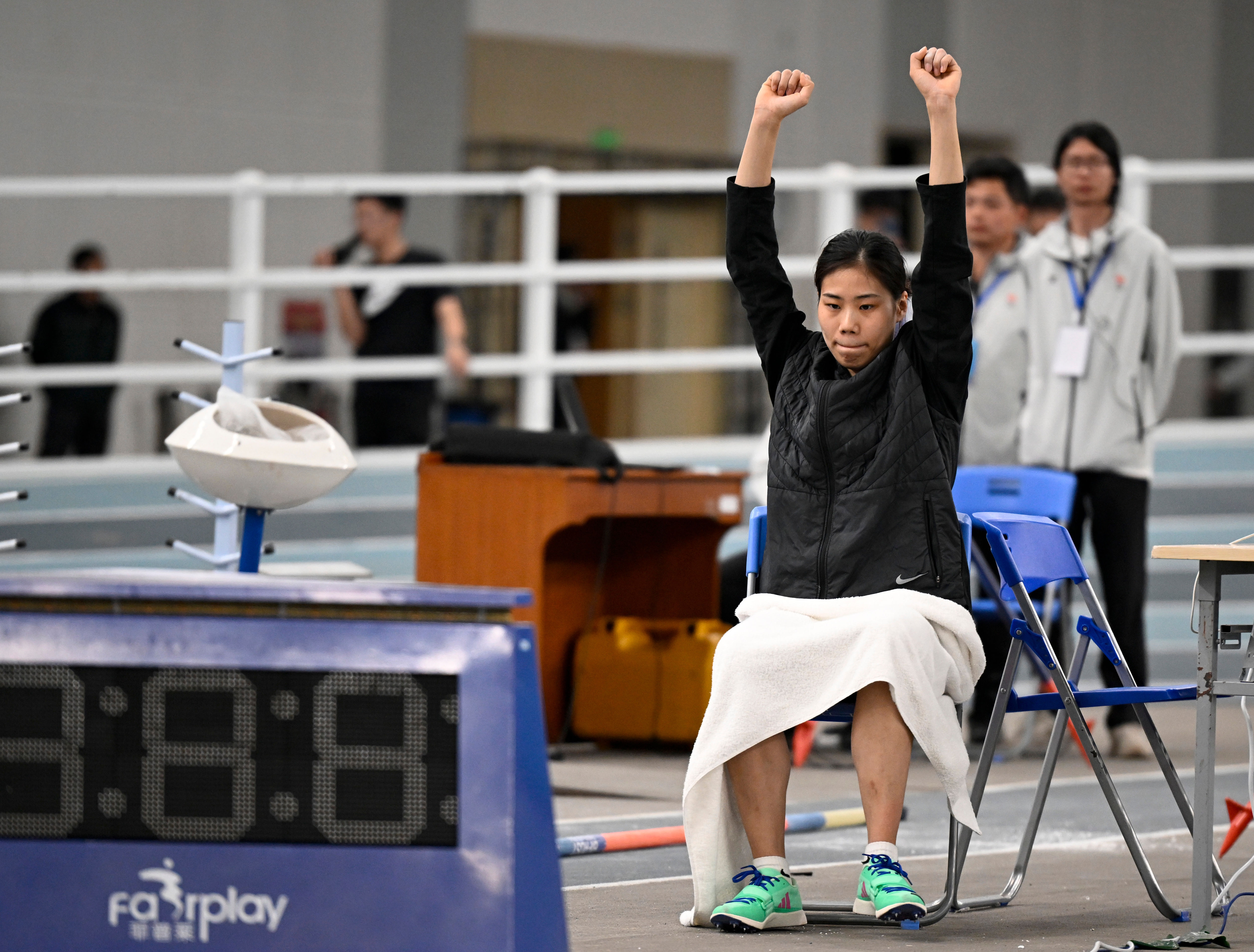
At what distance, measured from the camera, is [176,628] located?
7.98 feet

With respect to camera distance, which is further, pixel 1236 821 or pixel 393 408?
pixel 393 408

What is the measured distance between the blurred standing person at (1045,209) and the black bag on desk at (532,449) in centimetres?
251

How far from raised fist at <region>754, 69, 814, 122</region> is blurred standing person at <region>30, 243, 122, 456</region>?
554 cm

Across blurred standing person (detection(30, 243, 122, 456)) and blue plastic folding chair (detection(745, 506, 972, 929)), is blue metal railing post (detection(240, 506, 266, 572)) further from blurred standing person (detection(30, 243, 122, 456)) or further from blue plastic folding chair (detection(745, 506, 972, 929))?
blurred standing person (detection(30, 243, 122, 456))

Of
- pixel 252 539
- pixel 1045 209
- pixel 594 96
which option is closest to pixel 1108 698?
pixel 252 539

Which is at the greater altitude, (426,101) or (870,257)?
(426,101)

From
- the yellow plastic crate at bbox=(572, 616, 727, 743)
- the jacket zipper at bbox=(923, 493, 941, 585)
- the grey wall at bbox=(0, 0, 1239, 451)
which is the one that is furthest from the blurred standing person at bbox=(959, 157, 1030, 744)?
the grey wall at bbox=(0, 0, 1239, 451)

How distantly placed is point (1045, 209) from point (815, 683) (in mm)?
4794

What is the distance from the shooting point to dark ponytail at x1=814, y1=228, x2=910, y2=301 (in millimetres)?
3502

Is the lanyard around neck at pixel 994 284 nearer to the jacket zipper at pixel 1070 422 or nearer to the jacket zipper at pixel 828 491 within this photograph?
the jacket zipper at pixel 1070 422

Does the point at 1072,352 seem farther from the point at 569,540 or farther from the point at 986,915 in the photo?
the point at 986,915

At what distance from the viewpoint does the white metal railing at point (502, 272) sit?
762cm

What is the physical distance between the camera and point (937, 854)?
14.3 ft

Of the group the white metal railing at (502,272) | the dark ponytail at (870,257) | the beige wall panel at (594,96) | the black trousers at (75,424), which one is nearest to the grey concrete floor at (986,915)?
the dark ponytail at (870,257)
